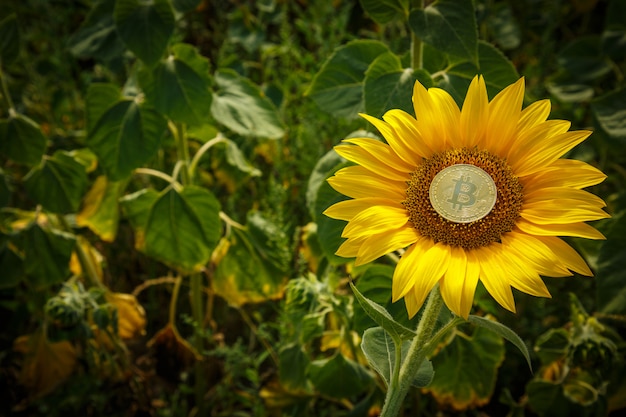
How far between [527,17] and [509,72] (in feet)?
3.77

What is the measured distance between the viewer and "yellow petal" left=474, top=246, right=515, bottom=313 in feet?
2.07

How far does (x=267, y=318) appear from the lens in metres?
1.73

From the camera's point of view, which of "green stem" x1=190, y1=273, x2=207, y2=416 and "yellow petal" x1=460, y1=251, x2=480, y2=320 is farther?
"green stem" x1=190, y1=273, x2=207, y2=416

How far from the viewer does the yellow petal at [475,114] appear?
72cm

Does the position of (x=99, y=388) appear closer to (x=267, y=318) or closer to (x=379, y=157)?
(x=267, y=318)

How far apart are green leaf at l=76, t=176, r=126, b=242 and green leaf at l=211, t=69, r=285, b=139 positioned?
0.30 metres

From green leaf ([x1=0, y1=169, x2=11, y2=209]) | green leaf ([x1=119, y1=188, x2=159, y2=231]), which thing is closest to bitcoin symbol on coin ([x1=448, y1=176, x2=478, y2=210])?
green leaf ([x1=119, y1=188, x2=159, y2=231])

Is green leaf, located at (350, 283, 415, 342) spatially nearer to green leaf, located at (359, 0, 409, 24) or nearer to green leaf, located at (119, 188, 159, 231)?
green leaf, located at (359, 0, 409, 24)

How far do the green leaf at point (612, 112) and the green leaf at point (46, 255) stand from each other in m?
1.20

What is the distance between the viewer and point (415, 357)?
0.74 m

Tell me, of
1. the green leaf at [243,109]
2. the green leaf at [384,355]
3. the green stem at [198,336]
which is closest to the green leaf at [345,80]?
the green leaf at [243,109]

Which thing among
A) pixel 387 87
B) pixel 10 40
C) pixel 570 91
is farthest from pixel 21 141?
pixel 570 91

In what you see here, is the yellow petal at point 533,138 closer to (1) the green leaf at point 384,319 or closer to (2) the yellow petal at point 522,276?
(2) the yellow petal at point 522,276

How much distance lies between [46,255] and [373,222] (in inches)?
36.1
